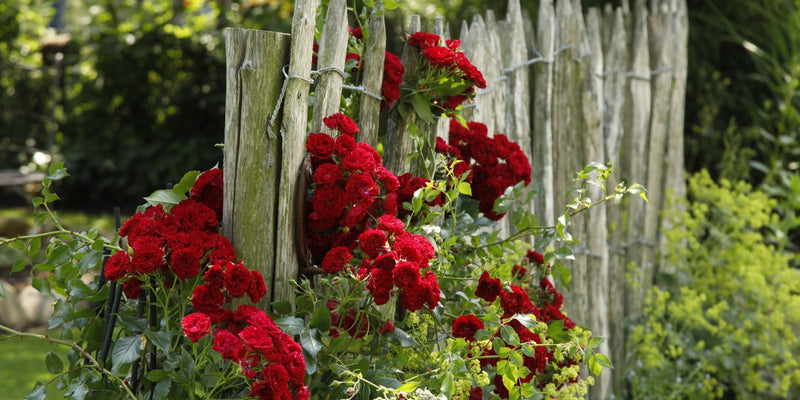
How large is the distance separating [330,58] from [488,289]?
27.2 inches

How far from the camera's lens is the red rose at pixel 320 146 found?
65.3 inches

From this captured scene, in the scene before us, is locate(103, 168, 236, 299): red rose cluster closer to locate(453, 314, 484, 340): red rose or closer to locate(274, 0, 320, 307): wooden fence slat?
locate(274, 0, 320, 307): wooden fence slat

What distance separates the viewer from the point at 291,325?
1.55 metres

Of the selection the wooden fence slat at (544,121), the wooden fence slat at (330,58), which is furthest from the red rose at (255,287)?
the wooden fence slat at (544,121)

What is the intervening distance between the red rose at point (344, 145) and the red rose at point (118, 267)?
497 mm

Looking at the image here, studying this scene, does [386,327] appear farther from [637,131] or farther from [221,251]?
[637,131]

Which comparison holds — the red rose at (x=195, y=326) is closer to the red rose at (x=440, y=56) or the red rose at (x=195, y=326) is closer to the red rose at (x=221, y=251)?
the red rose at (x=221, y=251)

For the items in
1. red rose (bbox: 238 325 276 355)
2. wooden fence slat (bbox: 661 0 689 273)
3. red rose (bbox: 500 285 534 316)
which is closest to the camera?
red rose (bbox: 238 325 276 355)

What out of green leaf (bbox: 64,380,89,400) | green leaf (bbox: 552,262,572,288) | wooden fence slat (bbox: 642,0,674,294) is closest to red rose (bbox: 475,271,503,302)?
green leaf (bbox: 552,262,572,288)

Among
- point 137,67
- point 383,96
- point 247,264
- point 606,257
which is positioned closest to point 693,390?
point 606,257

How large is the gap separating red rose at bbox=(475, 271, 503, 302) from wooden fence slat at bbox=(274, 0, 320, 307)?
476 mm

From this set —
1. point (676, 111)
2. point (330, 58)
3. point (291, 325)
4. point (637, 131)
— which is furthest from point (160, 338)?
point (676, 111)

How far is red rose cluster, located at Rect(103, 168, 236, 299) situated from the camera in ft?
4.88

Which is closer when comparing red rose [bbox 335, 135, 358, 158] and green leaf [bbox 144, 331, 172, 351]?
green leaf [bbox 144, 331, 172, 351]
